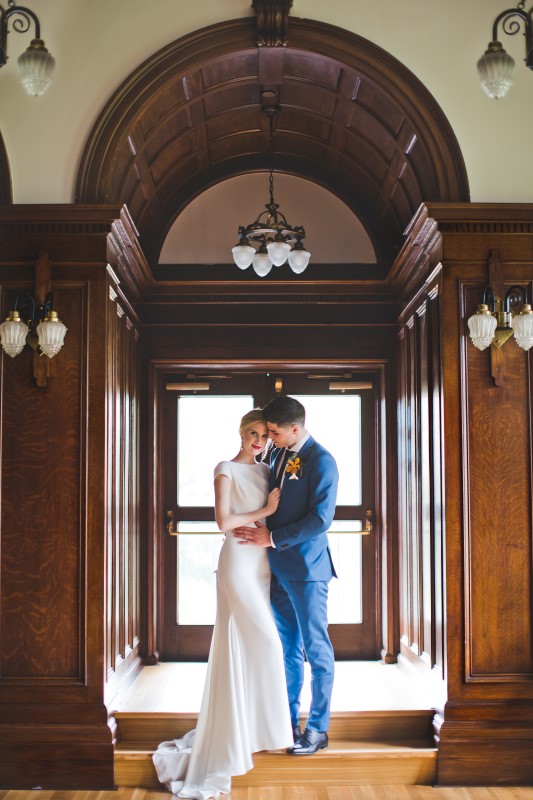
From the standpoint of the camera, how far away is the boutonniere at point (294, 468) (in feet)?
14.2

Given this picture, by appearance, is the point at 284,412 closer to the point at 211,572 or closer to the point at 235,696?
the point at 235,696

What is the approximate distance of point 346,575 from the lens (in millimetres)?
5980

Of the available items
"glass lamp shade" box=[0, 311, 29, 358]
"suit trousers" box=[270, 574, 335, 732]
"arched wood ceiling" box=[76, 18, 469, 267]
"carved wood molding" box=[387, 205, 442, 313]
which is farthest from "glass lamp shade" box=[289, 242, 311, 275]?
"suit trousers" box=[270, 574, 335, 732]

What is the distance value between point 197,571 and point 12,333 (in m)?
2.64

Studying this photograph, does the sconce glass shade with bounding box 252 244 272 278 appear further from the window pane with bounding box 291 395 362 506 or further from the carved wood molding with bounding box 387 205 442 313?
the window pane with bounding box 291 395 362 506

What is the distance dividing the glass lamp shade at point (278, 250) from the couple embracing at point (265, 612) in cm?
99

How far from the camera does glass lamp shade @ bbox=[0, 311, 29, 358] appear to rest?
3.94 metres

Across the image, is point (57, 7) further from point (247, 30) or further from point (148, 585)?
point (148, 585)

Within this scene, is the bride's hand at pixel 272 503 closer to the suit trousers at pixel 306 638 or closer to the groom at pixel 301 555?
the groom at pixel 301 555

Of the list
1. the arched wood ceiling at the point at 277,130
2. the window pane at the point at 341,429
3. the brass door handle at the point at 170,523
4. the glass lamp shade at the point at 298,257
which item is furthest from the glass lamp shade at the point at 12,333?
the window pane at the point at 341,429

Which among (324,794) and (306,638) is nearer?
(324,794)

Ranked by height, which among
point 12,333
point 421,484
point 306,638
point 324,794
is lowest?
point 324,794

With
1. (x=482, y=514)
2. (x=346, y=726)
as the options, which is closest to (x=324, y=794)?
(x=346, y=726)

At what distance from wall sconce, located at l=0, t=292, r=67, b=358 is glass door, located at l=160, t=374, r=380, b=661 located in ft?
6.25
